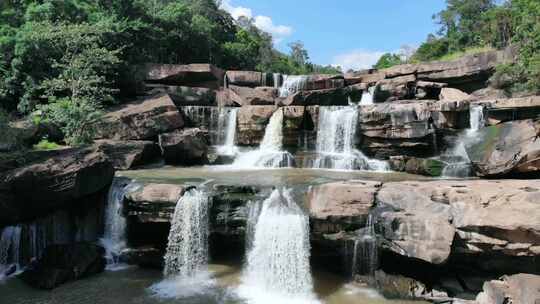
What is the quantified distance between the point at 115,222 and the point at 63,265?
181 cm

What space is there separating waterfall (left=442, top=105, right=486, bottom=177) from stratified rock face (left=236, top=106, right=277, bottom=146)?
750cm

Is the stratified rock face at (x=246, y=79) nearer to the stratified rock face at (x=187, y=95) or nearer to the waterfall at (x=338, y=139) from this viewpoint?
the stratified rock face at (x=187, y=95)

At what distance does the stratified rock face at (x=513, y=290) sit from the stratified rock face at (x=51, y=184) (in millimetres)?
9855

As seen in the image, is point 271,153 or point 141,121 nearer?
point 271,153

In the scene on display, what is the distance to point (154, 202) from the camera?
10664mm

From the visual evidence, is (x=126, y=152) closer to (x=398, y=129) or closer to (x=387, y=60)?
(x=398, y=129)

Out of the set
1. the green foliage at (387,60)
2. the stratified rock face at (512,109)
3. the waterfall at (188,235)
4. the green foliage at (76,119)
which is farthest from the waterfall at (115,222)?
the green foliage at (387,60)

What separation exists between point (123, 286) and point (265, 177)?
18.2 feet

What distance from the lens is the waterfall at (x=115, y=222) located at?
11.4 meters

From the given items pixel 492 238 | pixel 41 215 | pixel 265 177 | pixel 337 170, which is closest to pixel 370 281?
pixel 492 238

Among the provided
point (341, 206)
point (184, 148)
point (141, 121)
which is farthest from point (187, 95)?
point (341, 206)

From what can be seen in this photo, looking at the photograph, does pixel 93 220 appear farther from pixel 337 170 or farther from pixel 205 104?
pixel 205 104

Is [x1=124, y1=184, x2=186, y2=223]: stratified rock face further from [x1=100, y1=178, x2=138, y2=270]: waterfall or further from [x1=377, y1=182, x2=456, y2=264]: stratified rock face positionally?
[x1=377, y1=182, x2=456, y2=264]: stratified rock face

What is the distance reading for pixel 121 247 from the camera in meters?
11.3
